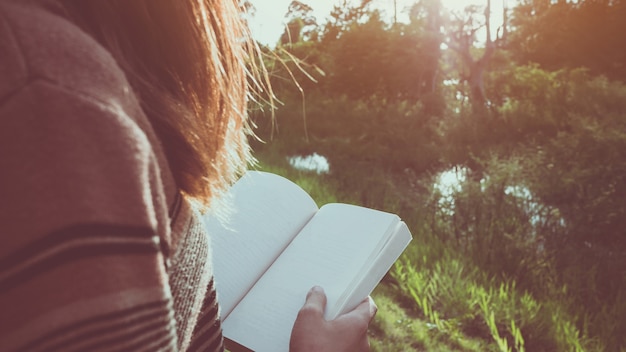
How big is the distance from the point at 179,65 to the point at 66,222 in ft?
0.96

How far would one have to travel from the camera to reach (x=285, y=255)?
1159 mm

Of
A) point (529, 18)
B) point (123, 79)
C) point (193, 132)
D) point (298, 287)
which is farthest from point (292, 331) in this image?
point (529, 18)

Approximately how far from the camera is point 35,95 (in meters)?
0.37

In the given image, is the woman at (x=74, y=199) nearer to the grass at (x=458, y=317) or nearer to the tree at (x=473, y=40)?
the grass at (x=458, y=317)

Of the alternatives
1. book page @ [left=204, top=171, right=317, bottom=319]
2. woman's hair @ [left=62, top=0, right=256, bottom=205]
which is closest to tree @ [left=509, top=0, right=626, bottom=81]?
book page @ [left=204, top=171, right=317, bottom=319]

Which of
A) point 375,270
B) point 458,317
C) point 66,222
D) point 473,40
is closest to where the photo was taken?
point 66,222

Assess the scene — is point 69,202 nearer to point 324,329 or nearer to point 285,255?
point 324,329

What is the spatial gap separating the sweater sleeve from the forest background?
578 millimetres

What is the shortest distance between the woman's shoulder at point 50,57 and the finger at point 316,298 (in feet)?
1.91

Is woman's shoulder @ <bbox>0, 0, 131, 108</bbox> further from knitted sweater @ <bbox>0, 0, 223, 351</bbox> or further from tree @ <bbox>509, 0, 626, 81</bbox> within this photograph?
tree @ <bbox>509, 0, 626, 81</bbox>

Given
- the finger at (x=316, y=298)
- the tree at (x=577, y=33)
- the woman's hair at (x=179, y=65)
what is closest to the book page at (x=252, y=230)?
the finger at (x=316, y=298)

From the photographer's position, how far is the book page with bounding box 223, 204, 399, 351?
38.4 inches

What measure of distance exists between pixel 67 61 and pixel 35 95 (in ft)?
0.12

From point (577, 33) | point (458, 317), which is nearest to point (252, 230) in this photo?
point (458, 317)
